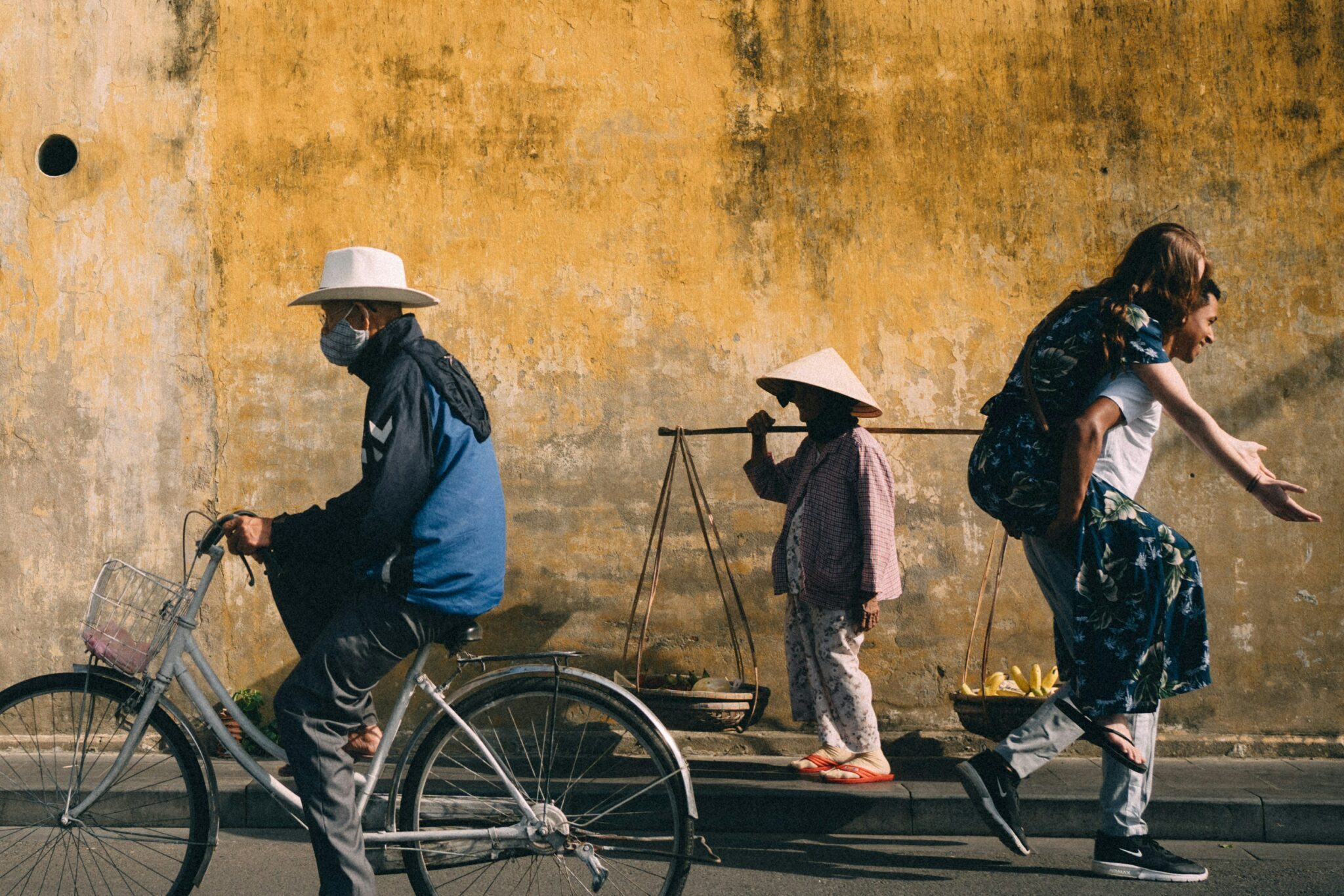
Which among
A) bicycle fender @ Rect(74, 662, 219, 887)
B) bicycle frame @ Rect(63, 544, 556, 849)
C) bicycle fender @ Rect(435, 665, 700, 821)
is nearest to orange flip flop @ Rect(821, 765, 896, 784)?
bicycle fender @ Rect(435, 665, 700, 821)

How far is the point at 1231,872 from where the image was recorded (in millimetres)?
4074

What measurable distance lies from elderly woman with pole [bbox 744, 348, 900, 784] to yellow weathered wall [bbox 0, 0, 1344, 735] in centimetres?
73

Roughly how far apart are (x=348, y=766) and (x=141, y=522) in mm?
3618

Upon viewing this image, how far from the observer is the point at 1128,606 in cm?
375

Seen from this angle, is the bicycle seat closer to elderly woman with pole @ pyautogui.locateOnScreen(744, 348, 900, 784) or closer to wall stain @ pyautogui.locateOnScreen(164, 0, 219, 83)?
elderly woman with pole @ pyautogui.locateOnScreen(744, 348, 900, 784)

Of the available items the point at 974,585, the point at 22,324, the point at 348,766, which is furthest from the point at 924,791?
the point at 22,324

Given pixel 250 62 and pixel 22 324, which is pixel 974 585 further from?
pixel 22 324

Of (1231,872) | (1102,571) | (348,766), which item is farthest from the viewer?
(1231,872)

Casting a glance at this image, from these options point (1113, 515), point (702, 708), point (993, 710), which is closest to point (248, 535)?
point (702, 708)

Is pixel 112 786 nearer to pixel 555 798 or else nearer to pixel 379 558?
pixel 379 558

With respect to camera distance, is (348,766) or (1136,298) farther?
(1136,298)

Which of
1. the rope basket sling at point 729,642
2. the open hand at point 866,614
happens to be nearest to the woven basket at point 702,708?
the rope basket sling at point 729,642

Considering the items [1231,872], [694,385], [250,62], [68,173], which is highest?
[250,62]

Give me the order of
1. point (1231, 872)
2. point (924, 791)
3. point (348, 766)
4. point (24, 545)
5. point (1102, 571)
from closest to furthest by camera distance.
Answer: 1. point (348, 766)
2. point (1102, 571)
3. point (1231, 872)
4. point (924, 791)
5. point (24, 545)
